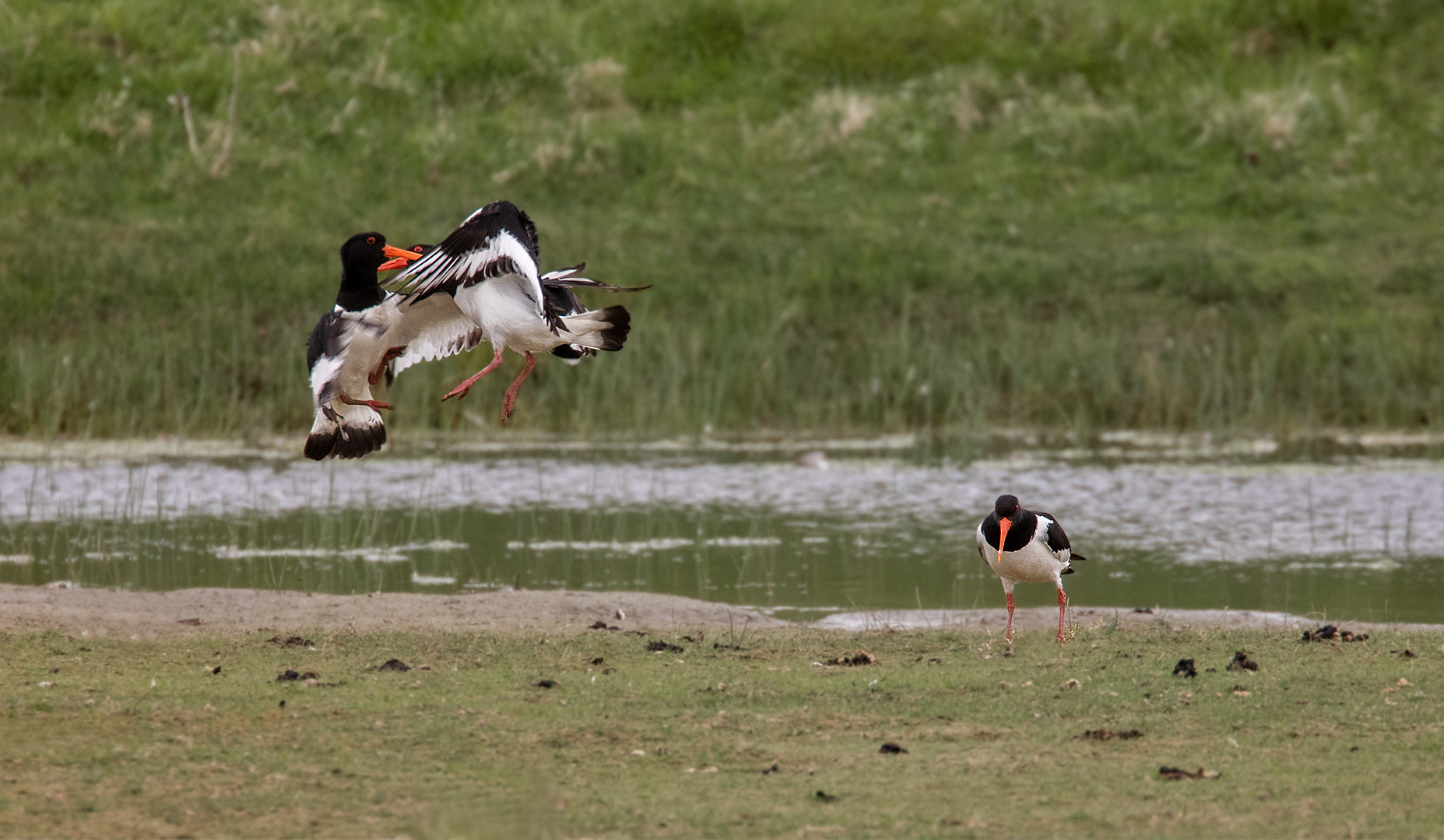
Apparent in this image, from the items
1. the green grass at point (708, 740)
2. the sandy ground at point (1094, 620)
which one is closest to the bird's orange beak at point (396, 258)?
the green grass at point (708, 740)

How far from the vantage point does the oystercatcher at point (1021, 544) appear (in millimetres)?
9180

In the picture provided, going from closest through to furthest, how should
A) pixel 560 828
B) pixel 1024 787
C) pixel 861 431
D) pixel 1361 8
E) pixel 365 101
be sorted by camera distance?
1. pixel 560 828
2. pixel 1024 787
3. pixel 861 431
4. pixel 365 101
5. pixel 1361 8

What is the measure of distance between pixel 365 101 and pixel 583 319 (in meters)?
23.2

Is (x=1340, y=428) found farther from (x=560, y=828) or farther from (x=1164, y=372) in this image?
(x=560, y=828)

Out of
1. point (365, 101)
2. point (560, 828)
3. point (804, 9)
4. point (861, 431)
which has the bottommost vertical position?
point (560, 828)

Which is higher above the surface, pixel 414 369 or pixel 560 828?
pixel 414 369

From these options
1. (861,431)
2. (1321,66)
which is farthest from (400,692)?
(1321,66)

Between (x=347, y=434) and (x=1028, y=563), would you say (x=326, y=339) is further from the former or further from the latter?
(x=1028, y=563)

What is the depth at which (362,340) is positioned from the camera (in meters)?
8.80

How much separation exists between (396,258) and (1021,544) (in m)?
3.69

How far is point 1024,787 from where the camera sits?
19.2 ft

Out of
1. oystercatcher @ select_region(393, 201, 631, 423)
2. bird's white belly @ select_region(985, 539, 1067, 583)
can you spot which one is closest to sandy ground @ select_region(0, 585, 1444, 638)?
bird's white belly @ select_region(985, 539, 1067, 583)

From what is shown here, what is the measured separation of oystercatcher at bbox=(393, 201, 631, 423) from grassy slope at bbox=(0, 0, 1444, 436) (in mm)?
10149

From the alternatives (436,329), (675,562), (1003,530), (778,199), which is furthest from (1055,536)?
(778,199)
